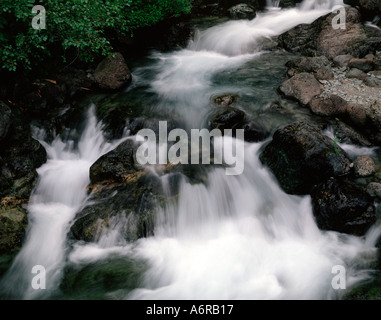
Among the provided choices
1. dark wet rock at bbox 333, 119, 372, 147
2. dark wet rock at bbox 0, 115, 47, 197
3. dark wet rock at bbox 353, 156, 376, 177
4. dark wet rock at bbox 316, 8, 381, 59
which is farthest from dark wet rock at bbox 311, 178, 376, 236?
dark wet rock at bbox 316, 8, 381, 59

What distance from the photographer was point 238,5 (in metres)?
13.2

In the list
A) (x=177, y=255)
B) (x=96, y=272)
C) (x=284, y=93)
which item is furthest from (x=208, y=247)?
(x=284, y=93)

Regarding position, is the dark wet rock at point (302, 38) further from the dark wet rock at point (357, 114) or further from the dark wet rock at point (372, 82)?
the dark wet rock at point (357, 114)

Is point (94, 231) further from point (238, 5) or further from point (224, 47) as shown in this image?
point (238, 5)

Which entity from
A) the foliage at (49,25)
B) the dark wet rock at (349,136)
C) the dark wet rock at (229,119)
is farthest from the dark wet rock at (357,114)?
the foliage at (49,25)

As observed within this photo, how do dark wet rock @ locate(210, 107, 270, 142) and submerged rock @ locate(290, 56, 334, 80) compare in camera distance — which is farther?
submerged rock @ locate(290, 56, 334, 80)

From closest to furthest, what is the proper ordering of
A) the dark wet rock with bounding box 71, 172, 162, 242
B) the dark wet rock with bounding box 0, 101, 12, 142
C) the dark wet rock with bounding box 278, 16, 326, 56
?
the dark wet rock with bounding box 71, 172, 162, 242
the dark wet rock with bounding box 0, 101, 12, 142
the dark wet rock with bounding box 278, 16, 326, 56

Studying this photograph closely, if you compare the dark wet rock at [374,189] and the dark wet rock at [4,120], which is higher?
the dark wet rock at [4,120]

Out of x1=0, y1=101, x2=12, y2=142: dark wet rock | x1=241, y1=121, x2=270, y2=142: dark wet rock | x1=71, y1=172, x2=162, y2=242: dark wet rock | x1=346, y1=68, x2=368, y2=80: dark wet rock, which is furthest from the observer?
x1=346, y1=68, x2=368, y2=80: dark wet rock

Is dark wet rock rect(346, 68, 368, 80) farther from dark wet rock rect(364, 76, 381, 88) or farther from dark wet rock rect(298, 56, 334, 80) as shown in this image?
dark wet rock rect(298, 56, 334, 80)

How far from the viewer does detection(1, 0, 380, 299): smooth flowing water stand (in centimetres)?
448

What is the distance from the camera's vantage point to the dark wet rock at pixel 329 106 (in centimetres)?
676

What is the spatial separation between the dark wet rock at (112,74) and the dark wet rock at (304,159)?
480 centimetres

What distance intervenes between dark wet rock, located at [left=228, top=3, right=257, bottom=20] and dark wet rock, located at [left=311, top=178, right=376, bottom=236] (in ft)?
33.0
